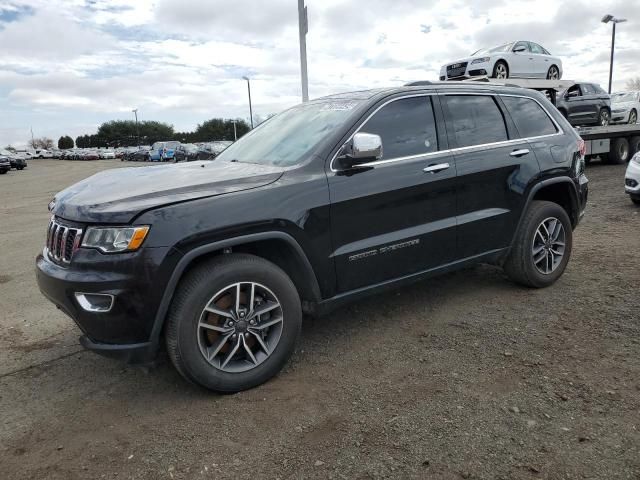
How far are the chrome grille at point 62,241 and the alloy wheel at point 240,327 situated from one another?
824mm

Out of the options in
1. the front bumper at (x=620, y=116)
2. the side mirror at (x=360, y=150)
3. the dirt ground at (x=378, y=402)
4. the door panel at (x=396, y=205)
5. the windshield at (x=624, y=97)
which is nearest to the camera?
the dirt ground at (x=378, y=402)

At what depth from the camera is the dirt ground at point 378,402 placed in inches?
98.1

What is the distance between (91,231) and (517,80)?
12.5 m

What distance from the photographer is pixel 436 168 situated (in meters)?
3.89

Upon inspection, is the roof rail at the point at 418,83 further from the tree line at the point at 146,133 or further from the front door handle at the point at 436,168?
the tree line at the point at 146,133

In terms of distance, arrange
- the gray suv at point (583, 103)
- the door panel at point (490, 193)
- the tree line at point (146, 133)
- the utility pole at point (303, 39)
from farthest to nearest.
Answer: the tree line at point (146, 133) → the gray suv at point (583, 103) → the utility pole at point (303, 39) → the door panel at point (490, 193)

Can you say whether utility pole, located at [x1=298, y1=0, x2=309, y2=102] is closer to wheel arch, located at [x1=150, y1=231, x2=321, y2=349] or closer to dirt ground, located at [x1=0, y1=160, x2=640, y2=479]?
dirt ground, located at [x1=0, y1=160, x2=640, y2=479]

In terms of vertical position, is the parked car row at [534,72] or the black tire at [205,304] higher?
the parked car row at [534,72]

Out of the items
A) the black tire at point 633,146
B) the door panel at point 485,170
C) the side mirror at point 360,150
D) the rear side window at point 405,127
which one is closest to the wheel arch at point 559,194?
the door panel at point 485,170

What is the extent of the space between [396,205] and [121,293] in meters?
1.94

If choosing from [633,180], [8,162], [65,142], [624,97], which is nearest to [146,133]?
[65,142]

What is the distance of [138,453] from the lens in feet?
8.64

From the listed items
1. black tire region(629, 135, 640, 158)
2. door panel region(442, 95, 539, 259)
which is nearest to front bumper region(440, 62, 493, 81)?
black tire region(629, 135, 640, 158)

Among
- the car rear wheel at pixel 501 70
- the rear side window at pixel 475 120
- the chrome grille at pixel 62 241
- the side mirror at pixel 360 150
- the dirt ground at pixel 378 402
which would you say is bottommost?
the dirt ground at pixel 378 402
